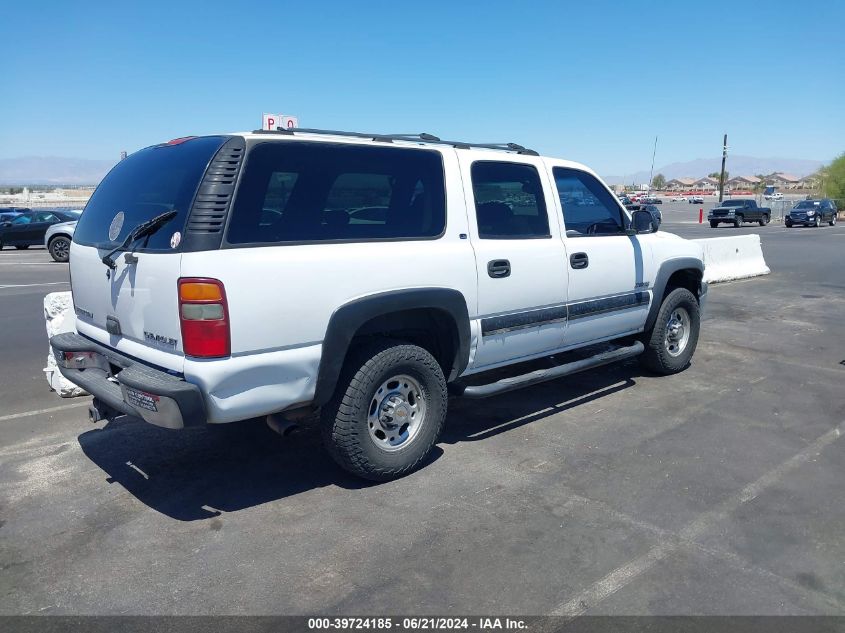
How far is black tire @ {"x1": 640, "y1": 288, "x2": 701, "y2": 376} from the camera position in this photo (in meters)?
6.41

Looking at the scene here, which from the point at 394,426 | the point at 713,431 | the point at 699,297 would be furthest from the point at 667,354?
the point at 394,426

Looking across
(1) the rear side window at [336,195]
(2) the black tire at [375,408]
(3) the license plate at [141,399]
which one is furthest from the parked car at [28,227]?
(2) the black tire at [375,408]

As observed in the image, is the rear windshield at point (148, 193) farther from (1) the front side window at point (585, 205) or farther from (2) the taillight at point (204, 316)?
(1) the front side window at point (585, 205)

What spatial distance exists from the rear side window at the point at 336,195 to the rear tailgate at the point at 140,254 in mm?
290

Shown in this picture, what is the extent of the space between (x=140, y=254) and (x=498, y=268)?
2.26m

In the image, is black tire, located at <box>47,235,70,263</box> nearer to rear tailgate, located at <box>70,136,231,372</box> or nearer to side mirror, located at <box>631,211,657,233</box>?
rear tailgate, located at <box>70,136,231,372</box>

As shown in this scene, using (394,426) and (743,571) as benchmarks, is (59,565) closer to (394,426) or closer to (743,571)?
(394,426)

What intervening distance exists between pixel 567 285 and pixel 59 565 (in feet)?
12.2

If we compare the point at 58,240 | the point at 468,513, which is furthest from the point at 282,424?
the point at 58,240

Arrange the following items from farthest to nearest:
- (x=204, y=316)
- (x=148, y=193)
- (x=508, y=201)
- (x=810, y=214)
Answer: (x=810, y=214) → (x=508, y=201) → (x=148, y=193) → (x=204, y=316)

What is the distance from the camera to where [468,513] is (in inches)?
154

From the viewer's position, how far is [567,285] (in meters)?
5.25

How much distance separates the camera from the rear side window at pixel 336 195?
3682 mm

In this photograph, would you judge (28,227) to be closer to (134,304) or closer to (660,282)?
(134,304)
